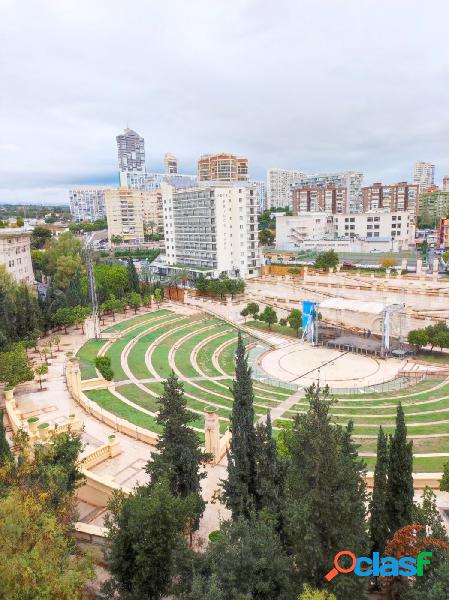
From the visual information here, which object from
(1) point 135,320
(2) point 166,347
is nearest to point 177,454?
(2) point 166,347

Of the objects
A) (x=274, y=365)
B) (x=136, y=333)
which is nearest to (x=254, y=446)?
(x=274, y=365)

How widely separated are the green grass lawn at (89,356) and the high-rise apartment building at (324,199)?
3941 inches

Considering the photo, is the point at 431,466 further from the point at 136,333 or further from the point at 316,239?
the point at 316,239

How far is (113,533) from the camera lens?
13914 millimetres

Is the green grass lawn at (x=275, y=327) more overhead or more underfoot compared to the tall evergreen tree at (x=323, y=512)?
more underfoot

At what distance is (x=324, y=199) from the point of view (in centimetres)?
13312

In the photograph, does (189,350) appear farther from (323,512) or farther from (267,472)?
(323,512)

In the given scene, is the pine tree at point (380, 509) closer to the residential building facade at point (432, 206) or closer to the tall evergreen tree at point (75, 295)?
the tall evergreen tree at point (75, 295)

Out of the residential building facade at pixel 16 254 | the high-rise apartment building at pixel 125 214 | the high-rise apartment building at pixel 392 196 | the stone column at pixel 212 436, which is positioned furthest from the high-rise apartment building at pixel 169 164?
the stone column at pixel 212 436

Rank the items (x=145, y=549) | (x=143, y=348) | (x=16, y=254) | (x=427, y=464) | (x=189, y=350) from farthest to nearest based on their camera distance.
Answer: (x=16, y=254)
(x=189, y=350)
(x=143, y=348)
(x=427, y=464)
(x=145, y=549)

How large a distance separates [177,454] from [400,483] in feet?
26.6

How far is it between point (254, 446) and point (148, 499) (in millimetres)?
4864

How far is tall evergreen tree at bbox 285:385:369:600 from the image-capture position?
1199cm

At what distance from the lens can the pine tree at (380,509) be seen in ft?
49.2
